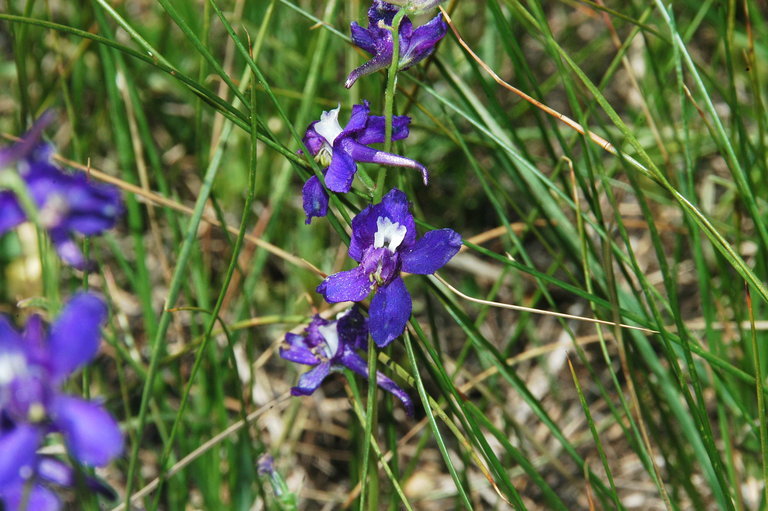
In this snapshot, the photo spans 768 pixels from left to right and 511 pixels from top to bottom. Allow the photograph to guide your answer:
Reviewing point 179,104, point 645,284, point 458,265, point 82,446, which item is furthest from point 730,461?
point 179,104

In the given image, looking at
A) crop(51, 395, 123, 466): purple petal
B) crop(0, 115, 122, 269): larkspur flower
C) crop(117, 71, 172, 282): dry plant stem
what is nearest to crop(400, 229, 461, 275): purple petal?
crop(0, 115, 122, 269): larkspur flower

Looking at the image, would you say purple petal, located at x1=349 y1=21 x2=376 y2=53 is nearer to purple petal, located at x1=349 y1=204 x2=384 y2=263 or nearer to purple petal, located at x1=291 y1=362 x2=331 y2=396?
purple petal, located at x1=349 y1=204 x2=384 y2=263

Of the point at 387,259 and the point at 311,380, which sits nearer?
the point at 387,259

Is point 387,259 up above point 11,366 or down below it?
above

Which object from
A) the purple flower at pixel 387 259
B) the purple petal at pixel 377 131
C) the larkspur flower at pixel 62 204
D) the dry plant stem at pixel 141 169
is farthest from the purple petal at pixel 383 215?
the dry plant stem at pixel 141 169

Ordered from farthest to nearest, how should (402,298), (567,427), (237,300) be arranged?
1. (237,300)
2. (567,427)
3. (402,298)

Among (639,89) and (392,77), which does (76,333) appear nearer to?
(392,77)

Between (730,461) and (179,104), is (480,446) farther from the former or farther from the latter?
(179,104)

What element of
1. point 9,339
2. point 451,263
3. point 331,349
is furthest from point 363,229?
point 451,263
